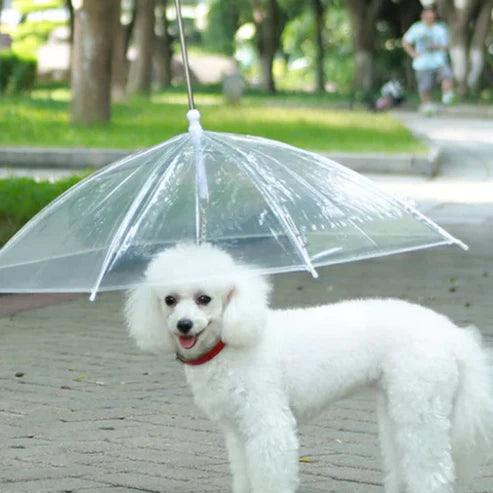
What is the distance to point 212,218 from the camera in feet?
14.5

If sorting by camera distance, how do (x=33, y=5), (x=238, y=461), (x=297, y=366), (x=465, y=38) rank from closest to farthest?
(x=297, y=366)
(x=238, y=461)
(x=465, y=38)
(x=33, y=5)

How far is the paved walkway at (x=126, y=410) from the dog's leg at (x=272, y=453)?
454 mm

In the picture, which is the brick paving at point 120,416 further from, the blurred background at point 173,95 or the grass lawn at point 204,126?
the grass lawn at point 204,126

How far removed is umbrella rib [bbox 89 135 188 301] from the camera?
4352 millimetres

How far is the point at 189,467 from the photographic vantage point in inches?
191

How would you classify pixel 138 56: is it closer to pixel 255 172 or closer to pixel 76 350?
pixel 76 350

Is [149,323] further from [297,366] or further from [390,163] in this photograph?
[390,163]

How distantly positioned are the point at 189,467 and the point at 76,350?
7.76ft

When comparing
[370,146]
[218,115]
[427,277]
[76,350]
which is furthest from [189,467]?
[218,115]

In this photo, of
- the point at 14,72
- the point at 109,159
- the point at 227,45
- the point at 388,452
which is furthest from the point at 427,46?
the point at 227,45

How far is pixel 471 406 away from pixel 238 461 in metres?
0.80

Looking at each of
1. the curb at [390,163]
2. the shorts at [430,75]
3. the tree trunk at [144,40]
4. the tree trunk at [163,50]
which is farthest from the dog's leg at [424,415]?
the tree trunk at [163,50]

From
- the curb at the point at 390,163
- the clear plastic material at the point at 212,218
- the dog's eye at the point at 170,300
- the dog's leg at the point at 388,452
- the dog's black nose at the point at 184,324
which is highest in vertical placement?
the clear plastic material at the point at 212,218

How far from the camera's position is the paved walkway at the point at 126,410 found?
474cm
